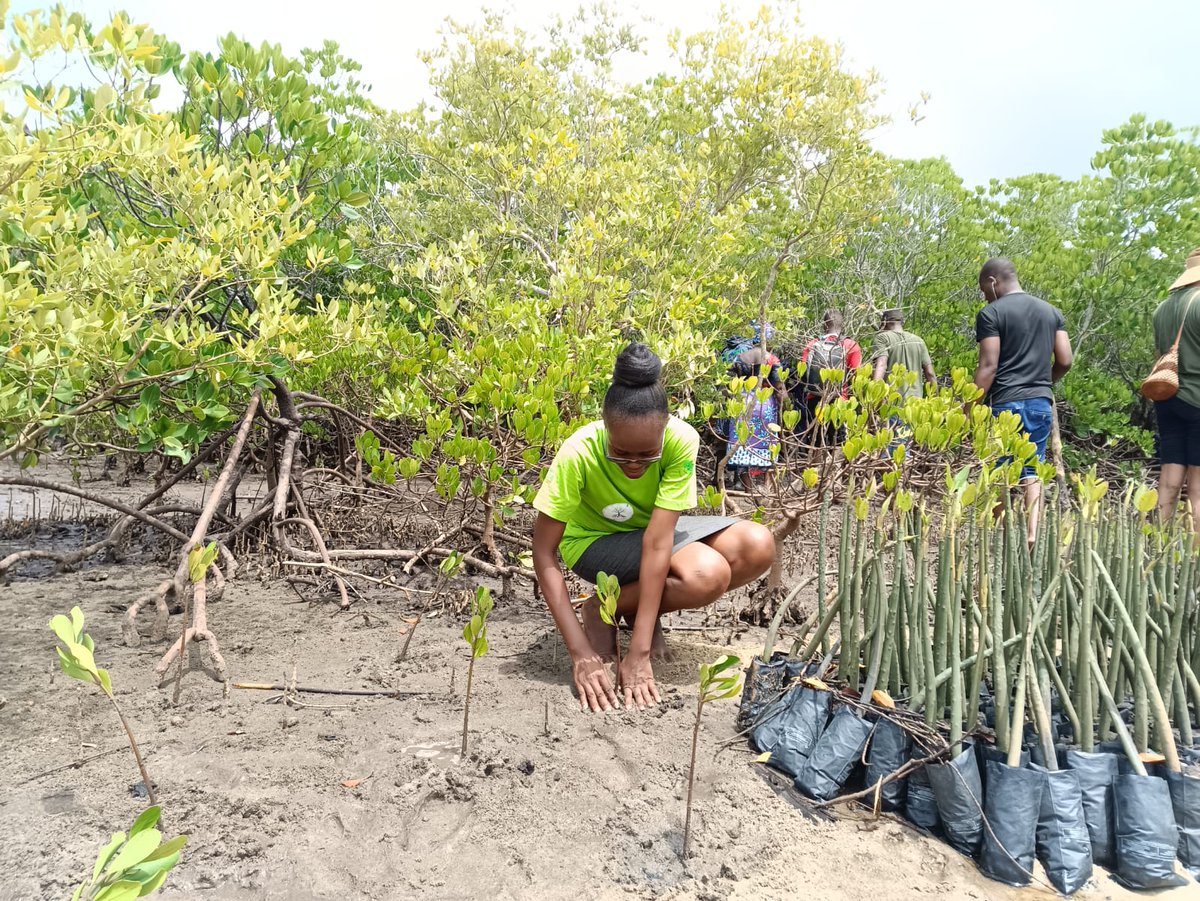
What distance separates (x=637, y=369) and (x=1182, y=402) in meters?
3.60

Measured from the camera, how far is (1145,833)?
1.81 m

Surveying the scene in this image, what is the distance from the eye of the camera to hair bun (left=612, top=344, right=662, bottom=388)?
Answer: 2.38m

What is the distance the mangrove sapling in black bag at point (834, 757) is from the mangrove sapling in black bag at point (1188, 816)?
0.70 metres

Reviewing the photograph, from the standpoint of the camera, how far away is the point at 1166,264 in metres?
8.31

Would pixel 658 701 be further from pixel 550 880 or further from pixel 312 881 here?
pixel 312 881

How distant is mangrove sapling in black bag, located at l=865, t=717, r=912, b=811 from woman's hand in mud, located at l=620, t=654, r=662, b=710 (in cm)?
70

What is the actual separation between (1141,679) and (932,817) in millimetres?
624

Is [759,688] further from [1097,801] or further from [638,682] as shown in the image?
[1097,801]

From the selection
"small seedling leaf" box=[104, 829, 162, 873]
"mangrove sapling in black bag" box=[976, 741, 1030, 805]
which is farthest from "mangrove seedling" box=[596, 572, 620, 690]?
"small seedling leaf" box=[104, 829, 162, 873]

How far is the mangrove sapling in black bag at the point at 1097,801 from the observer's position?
187 centimetres

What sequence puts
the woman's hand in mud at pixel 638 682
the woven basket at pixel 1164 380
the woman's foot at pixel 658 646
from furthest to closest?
the woven basket at pixel 1164 380
the woman's foot at pixel 658 646
the woman's hand in mud at pixel 638 682

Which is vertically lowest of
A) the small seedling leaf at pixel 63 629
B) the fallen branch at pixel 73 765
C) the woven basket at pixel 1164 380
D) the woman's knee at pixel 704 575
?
the fallen branch at pixel 73 765

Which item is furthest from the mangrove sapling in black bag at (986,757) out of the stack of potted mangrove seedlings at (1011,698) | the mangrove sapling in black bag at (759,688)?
the mangrove sapling in black bag at (759,688)

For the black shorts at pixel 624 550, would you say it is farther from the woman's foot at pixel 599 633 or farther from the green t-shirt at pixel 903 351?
the green t-shirt at pixel 903 351
